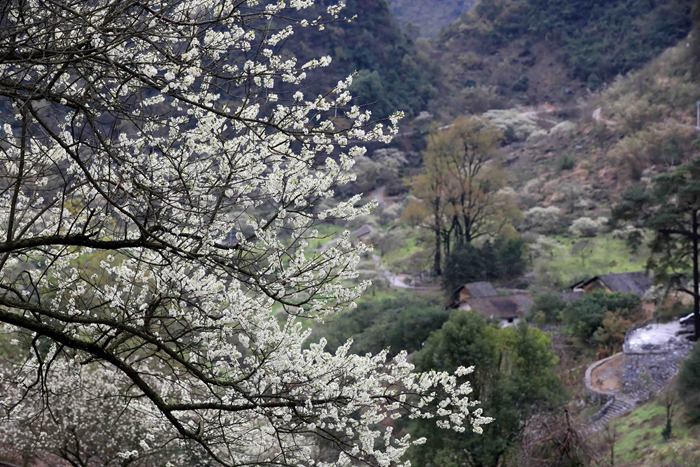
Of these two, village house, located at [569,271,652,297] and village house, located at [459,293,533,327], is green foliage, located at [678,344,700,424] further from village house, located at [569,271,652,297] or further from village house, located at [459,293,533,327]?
village house, located at [459,293,533,327]

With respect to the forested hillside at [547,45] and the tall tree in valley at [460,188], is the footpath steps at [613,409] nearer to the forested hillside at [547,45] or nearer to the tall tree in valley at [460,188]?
the tall tree in valley at [460,188]

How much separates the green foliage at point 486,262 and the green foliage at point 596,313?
6.53m

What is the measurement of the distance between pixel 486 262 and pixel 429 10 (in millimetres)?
59380

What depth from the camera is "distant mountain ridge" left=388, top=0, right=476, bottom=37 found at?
7981 centimetres

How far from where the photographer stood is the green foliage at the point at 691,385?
13039mm

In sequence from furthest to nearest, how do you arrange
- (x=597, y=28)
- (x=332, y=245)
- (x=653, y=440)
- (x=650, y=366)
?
(x=597, y=28) → (x=650, y=366) → (x=653, y=440) → (x=332, y=245)

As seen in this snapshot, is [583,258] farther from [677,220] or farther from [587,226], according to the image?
[677,220]

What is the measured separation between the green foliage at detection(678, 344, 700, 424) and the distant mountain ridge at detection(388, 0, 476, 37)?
6921cm

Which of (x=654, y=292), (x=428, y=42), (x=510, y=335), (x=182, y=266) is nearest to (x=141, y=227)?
(x=182, y=266)

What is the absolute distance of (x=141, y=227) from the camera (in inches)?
150

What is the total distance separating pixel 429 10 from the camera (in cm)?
8250

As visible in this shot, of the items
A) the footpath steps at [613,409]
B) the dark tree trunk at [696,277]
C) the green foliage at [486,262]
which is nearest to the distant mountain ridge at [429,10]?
the green foliage at [486,262]

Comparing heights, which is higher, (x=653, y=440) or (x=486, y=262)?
(x=486, y=262)

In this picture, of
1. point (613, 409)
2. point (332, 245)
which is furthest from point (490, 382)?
point (332, 245)
